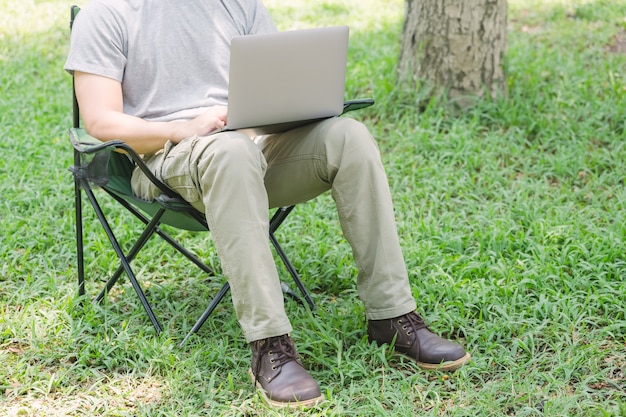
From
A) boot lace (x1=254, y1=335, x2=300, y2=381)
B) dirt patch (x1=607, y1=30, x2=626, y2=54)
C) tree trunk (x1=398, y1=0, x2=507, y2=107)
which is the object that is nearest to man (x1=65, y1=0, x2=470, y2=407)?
boot lace (x1=254, y1=335, x2=300, y2=381)

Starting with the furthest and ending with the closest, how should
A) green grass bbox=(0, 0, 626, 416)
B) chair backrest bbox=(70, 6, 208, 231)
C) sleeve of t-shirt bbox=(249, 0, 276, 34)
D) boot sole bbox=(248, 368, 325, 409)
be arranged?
1. sleeve of t-shirt bbox=(249, 0, 276, 34)
2. chair backrest bbox=(70, 6, 208, 231)
3. green grass bbox=(0, 0, 626, 416)
4. boot sole bbox=(248, 368, 325, 409)

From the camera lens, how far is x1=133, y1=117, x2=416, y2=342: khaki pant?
2326 millimetres

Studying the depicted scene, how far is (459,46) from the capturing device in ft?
14.4

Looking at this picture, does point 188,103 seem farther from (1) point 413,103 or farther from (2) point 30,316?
(1) point 413,103

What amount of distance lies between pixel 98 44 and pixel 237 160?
67 cm

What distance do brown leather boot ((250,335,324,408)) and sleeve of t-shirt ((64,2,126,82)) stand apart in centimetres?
100

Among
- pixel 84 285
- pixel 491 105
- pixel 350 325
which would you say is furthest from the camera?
pixel 491 105

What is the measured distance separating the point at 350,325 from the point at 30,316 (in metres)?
1.07

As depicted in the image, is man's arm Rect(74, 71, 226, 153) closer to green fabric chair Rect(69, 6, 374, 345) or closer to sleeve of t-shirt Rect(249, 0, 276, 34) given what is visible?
green fabric chair Rect(69, 6, 374, 345)

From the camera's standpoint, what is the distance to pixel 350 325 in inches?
108

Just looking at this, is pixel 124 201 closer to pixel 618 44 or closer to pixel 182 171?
pixel 182 171

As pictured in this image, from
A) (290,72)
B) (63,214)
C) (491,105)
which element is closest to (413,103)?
(491,105)

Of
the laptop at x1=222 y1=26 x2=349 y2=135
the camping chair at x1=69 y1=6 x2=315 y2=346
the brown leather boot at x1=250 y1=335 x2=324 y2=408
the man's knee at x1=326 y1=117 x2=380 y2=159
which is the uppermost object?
the laptop at x1=222 y1=26 x2=349 y2=135

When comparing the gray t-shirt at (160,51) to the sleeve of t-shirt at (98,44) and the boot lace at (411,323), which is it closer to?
the sleeve of t-shirt at (98,44)
